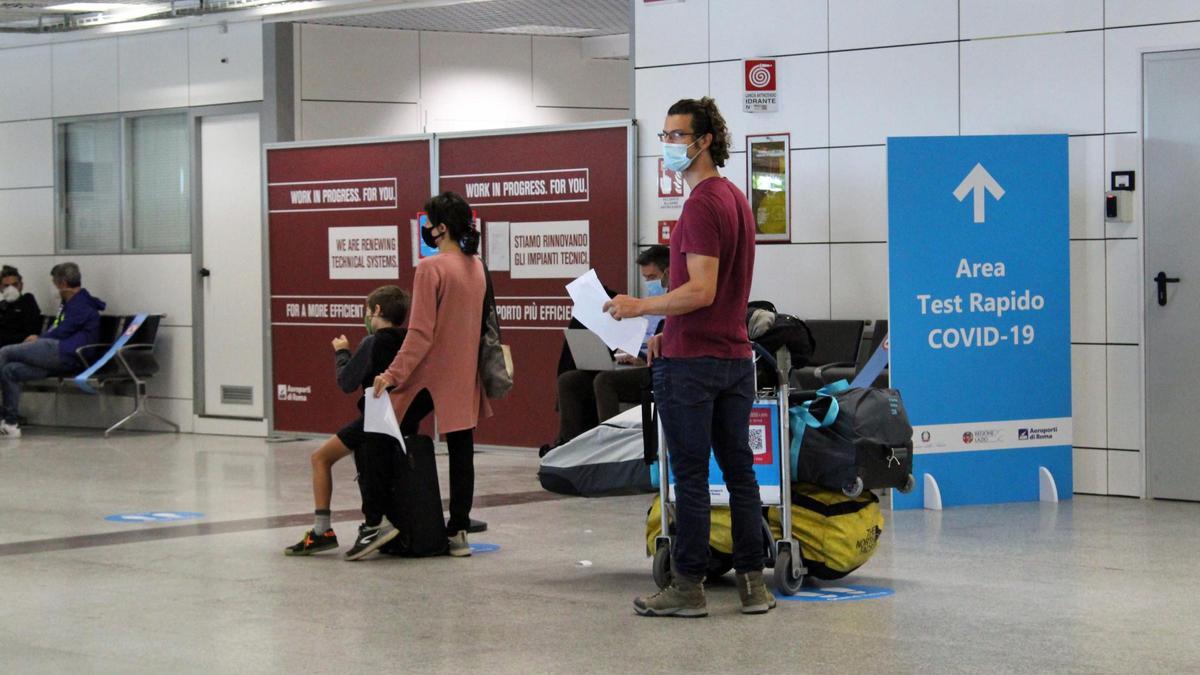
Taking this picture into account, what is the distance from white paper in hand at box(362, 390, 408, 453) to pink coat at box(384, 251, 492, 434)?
11cm

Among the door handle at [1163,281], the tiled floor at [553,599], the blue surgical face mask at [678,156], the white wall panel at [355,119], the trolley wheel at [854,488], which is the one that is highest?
the white wall panel at [355,119]

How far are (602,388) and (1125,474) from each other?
9.62 ft

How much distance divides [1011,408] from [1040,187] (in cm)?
113

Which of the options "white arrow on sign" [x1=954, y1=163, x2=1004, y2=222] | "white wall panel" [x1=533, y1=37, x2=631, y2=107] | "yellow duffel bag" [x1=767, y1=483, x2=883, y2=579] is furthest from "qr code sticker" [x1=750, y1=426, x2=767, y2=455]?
"white wall panel" [x1=533, y1=37, x2=631, y2=107]

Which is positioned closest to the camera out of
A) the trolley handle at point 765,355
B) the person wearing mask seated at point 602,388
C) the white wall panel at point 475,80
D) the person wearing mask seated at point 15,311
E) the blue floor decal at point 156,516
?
the trolley handle at point 765,355

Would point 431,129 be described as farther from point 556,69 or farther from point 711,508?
point 711,508

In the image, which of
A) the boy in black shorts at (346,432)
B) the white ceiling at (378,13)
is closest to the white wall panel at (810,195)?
the white ceiling at (378,13)

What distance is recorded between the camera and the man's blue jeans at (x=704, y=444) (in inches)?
208

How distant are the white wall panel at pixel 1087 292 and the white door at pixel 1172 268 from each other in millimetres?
252

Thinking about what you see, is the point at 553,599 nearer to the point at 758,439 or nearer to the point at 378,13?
the point at 758,439

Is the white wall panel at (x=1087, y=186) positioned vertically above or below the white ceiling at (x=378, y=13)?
below

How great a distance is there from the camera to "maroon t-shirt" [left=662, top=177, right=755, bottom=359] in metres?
5.24

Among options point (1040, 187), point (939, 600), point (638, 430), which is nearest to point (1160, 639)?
point (939, 600)

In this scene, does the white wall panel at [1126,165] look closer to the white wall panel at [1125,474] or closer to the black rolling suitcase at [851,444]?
the white wall panel at [1125,474]
